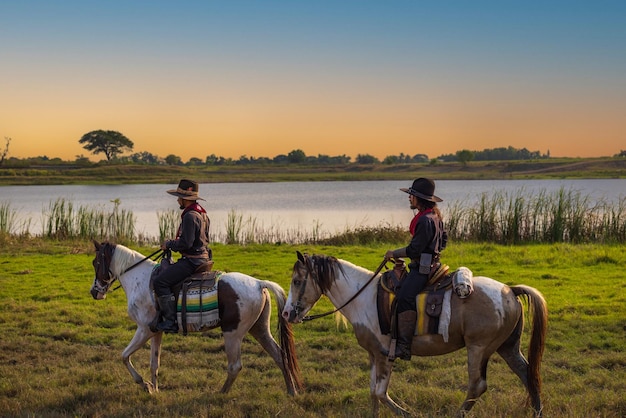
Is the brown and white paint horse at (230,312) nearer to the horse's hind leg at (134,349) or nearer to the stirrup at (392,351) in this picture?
the horse's hind leg at (134,349)

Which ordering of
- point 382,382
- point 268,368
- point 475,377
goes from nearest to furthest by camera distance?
point 475,377, point 382,382, point 268,368

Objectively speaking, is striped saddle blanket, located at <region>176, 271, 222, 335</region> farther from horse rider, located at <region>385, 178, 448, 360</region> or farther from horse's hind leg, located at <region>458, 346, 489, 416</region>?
horse's hind leg, located at <region>458, 346, 489, 416</region>

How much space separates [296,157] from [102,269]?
360 feet

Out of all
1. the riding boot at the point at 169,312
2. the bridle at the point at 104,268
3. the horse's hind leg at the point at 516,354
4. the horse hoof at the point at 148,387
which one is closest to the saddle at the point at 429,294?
the horse's hind leg at the point at 516,354

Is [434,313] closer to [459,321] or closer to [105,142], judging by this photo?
[459,321]

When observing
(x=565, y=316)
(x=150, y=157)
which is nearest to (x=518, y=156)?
(x=150, y=157)

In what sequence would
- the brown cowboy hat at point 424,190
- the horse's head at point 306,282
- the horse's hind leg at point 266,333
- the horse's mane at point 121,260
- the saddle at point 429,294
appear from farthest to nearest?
the horse's mane at point 121,260 → the horse's hind leg at point 266,333 → the horse's head at point 306,282 → the brown cowboy hat at point 424,190 → the saddle at point 429,294

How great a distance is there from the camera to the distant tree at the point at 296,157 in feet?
382

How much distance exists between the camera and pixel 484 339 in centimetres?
567

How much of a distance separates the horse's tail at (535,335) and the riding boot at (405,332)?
3.34 feet

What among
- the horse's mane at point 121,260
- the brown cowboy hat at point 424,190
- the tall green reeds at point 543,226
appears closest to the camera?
the brown cowboy hat at point 424,190

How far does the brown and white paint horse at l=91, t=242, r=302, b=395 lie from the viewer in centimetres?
692

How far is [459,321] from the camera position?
571 centimetres

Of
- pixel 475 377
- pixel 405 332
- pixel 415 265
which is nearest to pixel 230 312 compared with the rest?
pixel 405 332
